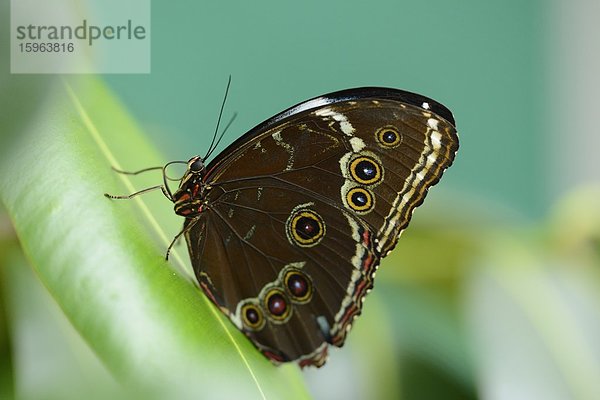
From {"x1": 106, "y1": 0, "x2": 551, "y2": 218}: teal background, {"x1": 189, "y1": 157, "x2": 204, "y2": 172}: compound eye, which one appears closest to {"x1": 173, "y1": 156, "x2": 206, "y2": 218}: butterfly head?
{"x1": 189, "y1": 157, "x2": 204, "y2": 172}: compound eye

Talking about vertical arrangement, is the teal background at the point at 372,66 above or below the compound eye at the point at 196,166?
above

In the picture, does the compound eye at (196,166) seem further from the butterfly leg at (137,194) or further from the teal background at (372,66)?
the teal background at (372,66)

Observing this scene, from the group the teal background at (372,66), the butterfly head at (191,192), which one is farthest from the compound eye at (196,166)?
the teal background at (372,66)

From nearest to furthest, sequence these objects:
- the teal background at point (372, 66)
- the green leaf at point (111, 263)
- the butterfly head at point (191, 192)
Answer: the green leaf at point (111, 263), the butterfly head at point (191, 192), the teal background at point (372, 66)

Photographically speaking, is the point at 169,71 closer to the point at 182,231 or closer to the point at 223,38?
the point at 223,38

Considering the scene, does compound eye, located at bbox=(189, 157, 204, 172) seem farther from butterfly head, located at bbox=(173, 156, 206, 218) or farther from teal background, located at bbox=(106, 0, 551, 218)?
teal background, located at bbox=(106, 0, 551, 218)

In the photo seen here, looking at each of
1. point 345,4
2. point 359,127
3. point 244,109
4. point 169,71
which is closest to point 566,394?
point 359,127

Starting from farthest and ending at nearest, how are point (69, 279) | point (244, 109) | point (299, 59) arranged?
point (299, 59)
point (244, 109)
point (69, 279)

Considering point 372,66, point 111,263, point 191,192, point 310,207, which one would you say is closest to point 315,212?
point 310,207
